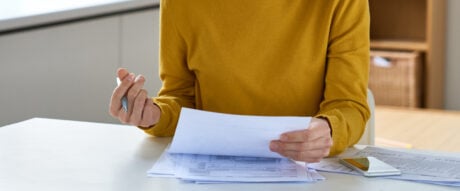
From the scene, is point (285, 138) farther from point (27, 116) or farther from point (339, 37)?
point (27, 116)

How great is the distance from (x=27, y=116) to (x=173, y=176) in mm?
1280

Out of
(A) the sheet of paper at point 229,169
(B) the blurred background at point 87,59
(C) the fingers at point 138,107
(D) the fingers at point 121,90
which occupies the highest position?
(D) the fingers at point 121,90

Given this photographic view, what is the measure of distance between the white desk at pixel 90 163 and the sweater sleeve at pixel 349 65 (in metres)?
0.24

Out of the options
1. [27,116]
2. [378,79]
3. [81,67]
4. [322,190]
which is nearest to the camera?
[322,190]

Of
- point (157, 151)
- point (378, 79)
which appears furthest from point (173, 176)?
point (378, 79)

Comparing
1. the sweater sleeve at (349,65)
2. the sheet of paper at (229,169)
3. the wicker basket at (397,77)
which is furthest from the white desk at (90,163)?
the wicker basket at (397,77)

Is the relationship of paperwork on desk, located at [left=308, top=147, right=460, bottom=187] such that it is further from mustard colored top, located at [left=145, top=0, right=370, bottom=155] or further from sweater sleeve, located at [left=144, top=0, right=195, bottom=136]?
sweater sleeve, located at [left=144, top=0, right=195, bottom=136]

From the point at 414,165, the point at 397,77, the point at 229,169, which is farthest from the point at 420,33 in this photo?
the point at 229,169

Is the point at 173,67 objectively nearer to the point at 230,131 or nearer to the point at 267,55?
the point at 267,55

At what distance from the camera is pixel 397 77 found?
400 centimetres

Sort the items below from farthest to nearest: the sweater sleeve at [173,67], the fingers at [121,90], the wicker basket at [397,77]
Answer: the wicker basket at [397,77]
the sweater sleeve at [173,67]
the fingers at [121,90]

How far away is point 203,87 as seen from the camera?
1.68 m

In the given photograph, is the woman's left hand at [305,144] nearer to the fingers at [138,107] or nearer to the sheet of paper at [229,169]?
the sheet of paper at [229,169]

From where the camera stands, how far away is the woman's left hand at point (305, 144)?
4.40 feet
